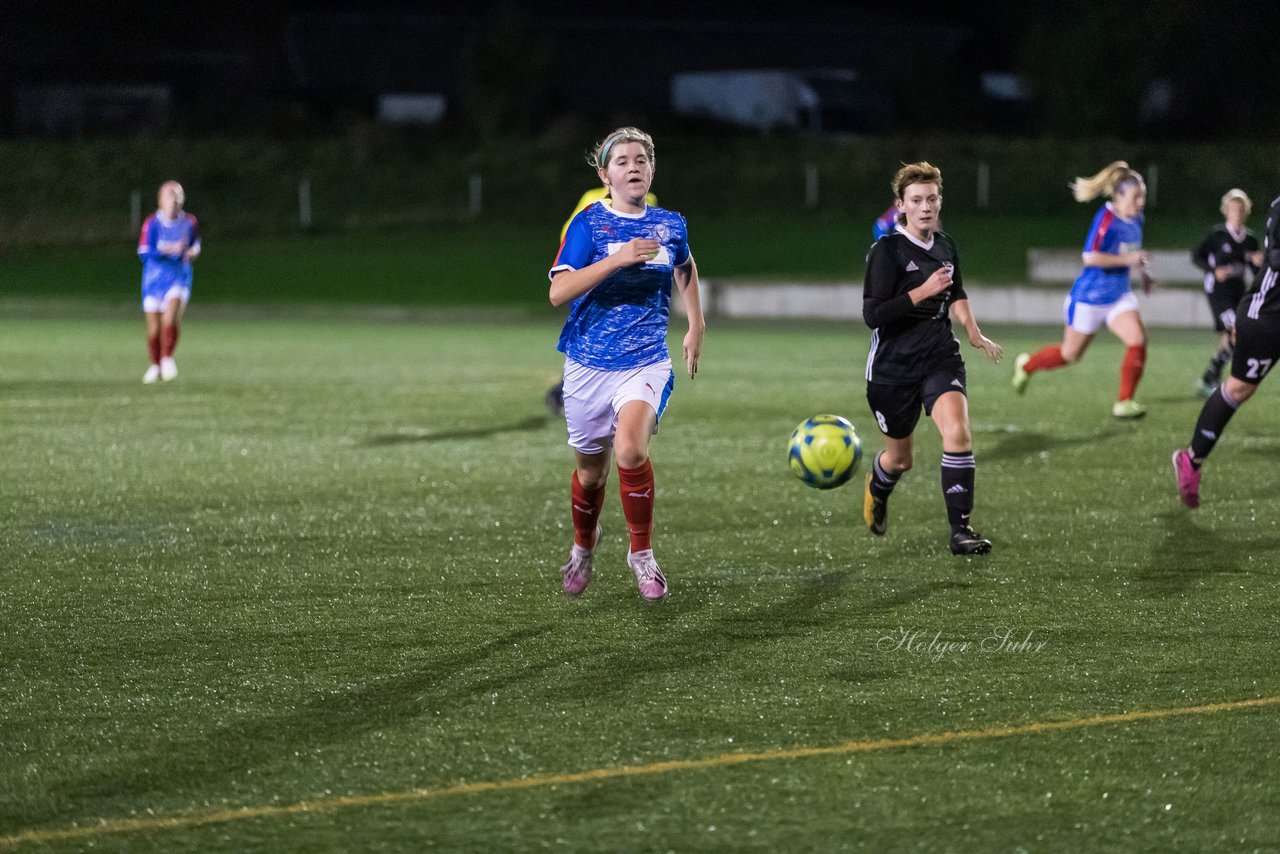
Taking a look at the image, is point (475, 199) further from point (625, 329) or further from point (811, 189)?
point (625, 329)

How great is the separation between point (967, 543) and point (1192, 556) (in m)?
0.98

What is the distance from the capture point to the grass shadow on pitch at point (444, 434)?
12.7 m

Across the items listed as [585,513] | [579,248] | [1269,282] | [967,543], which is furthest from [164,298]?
[1269,282]

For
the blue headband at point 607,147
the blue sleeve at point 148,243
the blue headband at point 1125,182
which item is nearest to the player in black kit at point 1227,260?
the blue headband at point 1125,182

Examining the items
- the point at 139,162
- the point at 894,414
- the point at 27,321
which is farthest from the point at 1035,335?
the point at 139,162

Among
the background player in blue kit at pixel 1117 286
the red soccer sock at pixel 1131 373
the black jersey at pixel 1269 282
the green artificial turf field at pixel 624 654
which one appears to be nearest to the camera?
the green artificial turf field at pixel 624 654

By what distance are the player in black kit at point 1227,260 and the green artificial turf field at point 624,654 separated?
2.75m

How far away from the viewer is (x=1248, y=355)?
8805 mm

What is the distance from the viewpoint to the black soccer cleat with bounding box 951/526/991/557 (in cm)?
805

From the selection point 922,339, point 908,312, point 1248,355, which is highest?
point 908,312

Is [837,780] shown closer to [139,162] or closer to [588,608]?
[588,608]

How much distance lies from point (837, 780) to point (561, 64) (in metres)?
52.6

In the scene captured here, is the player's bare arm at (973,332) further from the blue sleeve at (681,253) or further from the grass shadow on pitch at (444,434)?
the grass shadow on pitch at (444,434)

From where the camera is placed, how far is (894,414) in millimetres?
8219
